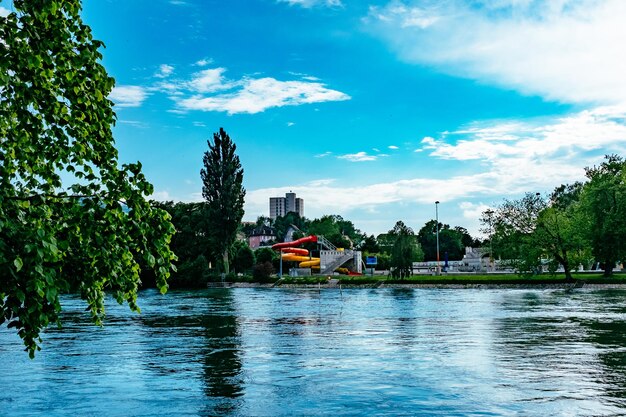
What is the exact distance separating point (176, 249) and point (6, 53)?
116m

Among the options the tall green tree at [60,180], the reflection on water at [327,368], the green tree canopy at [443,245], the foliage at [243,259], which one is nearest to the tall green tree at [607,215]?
the reflection on water at [327,368]

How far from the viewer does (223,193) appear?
4240 inches

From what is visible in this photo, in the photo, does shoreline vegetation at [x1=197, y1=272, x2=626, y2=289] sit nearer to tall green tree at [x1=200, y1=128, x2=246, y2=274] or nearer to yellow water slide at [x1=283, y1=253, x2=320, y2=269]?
tall green tree at [x1=200, y1=128, x2=246, y2=274]

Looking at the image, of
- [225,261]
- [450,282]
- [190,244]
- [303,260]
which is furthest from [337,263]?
[450,282]

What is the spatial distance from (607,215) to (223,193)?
57.6m

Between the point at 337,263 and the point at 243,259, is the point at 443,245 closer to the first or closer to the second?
the point at 337,263

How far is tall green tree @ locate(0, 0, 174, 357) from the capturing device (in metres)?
9.76

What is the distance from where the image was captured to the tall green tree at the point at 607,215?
82.4 meters

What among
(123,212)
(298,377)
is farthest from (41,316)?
(298,377)

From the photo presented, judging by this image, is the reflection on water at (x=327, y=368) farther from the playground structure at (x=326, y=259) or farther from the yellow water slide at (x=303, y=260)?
the yellow water slide at (x=303, y=260)

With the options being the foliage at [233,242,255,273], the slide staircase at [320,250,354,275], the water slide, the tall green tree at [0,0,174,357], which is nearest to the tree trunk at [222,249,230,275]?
the foliage at [233,242,255,273]

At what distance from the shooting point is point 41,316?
9.52m

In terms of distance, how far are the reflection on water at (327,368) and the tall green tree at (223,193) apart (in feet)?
214

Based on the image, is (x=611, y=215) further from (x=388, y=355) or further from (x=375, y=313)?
(x=388, y=355)
